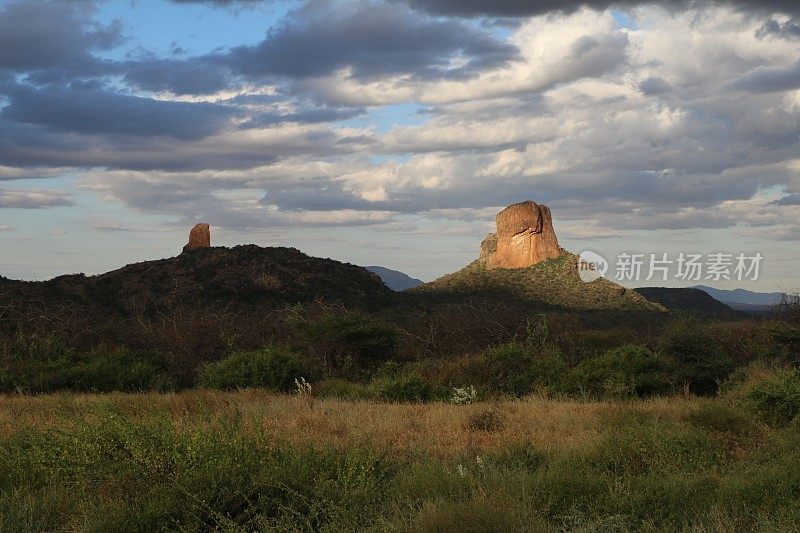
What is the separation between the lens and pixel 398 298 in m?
61.6

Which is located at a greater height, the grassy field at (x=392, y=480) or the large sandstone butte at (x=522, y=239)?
the large sandstone butte at (x=522, y=239)

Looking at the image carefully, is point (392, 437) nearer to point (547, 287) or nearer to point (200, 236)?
point (547, 287)

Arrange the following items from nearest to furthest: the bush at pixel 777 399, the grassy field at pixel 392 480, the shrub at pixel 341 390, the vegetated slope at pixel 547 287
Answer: the grassy field at pixel 392 480
the bush at pixel 777 399
the shrub at pixel 341 390
the vegetated slope at pixel 547 287

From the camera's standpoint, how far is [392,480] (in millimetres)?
7691

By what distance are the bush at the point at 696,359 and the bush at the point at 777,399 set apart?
4372 mm

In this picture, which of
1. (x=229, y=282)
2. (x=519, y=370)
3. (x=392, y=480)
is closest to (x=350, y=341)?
(x=519, y=370)

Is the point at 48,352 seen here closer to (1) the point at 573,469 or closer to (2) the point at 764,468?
(1) the point at 573,469

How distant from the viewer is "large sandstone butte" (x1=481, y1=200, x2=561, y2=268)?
80.9 metres

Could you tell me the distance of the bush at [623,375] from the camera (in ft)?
58.1

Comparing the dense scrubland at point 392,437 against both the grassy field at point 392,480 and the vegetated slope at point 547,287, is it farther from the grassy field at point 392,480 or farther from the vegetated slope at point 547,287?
the vegetated slope at point 547,287

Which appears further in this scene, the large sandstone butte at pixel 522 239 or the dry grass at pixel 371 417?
the large sandstone butte at pixel 522 239

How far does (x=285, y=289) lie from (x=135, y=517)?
2065 inches

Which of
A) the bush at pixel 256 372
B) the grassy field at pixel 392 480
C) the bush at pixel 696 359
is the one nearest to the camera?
the grassy field at pixel 392 480

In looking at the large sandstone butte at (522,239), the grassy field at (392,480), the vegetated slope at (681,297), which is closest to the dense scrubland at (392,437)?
the grassy field at (392,480)
